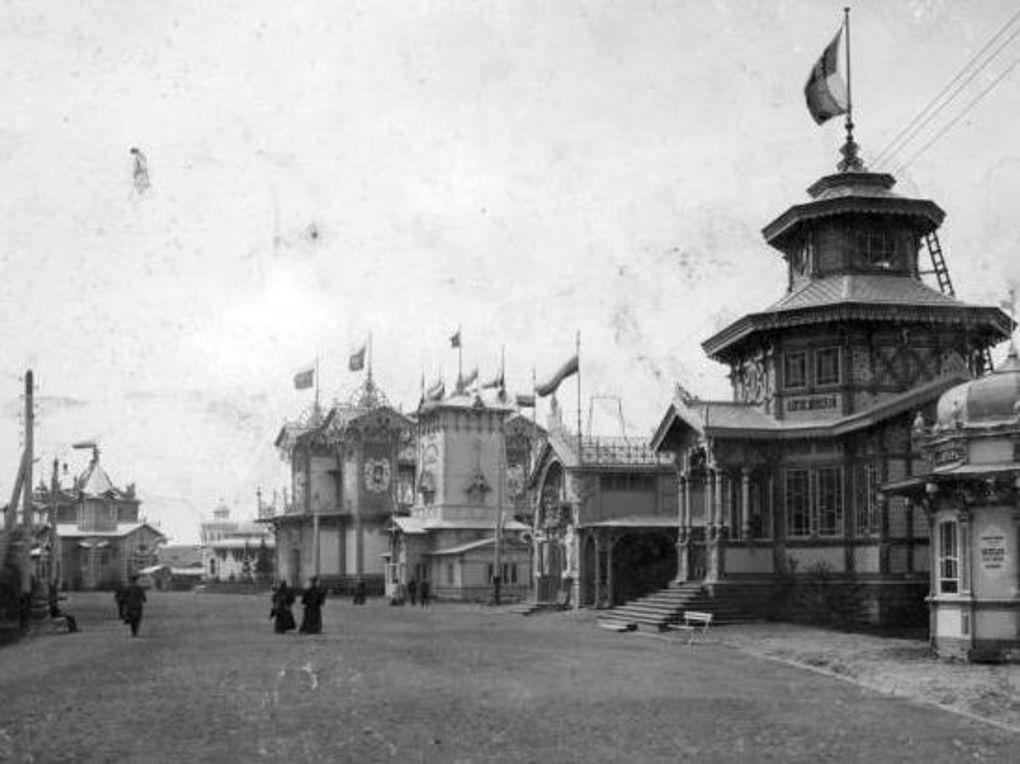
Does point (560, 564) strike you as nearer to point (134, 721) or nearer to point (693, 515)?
point (693, 515)

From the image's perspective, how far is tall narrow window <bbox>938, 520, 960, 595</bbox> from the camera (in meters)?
26.9

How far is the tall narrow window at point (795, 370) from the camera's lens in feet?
133

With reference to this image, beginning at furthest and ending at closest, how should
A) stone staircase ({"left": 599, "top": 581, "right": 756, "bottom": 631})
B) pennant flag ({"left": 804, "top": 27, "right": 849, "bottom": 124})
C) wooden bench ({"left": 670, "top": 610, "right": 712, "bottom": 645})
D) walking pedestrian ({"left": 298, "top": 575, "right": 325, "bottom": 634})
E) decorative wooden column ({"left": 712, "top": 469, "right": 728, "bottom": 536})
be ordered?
decorative wooden column ({"left": 712, "top": 469, "right": 728, "bottom": 536}), pennant flag ({"left": 804, "top": 27, "right": 849, "bottom": 124}), stone staircase ({"left": 599, "top": 581, "right": 756, "bottom": 631}), walking pedestrian ({"left": 298, "top": 575, "right": 325, "bottom": 634}), wooden bench ({"left": 670, "top": 610, "right": 712, "bottom": 645})

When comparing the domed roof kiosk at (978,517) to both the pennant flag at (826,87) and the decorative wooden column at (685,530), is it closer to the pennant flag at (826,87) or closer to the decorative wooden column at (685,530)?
the pennant flag at (826,87)

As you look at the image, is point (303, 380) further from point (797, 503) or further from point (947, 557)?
point (947, 557)

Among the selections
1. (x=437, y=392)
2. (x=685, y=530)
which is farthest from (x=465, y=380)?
(x=685, y=530)

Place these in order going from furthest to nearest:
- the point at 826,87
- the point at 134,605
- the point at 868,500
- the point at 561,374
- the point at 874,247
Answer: the point at 561,374
the point at 874,247
the point at 826,87
the point at 868,500
the point at 134,605

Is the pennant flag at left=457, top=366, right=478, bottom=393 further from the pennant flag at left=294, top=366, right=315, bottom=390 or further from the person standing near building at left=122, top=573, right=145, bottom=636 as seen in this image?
the person standing near building at left=122, top=573, right=145, bottom=636

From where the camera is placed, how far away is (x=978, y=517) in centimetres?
2600

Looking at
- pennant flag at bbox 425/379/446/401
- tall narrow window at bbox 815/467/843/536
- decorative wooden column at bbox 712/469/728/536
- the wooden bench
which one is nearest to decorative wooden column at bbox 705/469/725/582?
decorative wooden column at bbox 712/469/728/536

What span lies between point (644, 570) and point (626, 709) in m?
35.5

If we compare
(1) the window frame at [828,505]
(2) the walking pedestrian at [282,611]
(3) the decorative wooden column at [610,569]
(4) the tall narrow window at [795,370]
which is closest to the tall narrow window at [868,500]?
(1) the window frame at [828,505]

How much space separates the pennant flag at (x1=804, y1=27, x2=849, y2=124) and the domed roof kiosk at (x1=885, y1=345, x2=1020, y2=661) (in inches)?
549

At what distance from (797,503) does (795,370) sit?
13.6 ft
